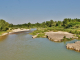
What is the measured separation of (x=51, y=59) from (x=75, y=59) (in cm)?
421

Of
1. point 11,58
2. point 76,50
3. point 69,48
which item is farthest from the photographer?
point 69,48

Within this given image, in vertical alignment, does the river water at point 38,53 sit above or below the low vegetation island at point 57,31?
below

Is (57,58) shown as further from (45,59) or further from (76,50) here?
(76,50)

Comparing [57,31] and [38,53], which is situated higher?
[57,31]

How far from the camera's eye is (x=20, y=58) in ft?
50.7

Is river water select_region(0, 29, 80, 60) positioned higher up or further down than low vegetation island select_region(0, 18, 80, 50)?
further down

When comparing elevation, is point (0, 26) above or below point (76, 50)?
above

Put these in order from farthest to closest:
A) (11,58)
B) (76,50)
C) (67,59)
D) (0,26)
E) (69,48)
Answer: (0,26) → (69,48) → (76,50) → (11,58) → (67,59)

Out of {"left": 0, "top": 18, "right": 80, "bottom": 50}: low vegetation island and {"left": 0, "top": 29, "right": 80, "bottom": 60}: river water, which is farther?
{"left": 0, "top": 18, "right": 80, "bottom": 50}: low vegetation island

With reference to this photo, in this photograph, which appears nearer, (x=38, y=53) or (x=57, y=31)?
(x=38, y=53)

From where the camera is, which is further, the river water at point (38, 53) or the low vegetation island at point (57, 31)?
the low vegetation island at point (57, 31)

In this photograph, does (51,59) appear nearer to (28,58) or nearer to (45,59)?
(45,59)

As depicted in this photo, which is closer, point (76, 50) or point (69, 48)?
point (76, 50)

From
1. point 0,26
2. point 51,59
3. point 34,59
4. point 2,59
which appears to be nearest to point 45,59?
point 51,59
